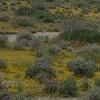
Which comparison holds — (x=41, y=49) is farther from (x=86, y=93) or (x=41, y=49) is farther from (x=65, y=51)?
(x=86, y=93)

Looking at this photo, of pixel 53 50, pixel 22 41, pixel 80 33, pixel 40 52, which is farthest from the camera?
pixel 80 33

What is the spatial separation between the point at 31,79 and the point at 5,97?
18.8 feet

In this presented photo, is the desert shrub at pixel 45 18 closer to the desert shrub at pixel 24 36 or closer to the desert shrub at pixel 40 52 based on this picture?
the desert shrub at pixel 24 36

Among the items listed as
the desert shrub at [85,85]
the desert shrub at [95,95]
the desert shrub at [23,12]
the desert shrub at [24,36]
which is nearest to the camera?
the desert shrub at [95,95]

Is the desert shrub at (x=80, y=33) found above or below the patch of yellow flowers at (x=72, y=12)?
above

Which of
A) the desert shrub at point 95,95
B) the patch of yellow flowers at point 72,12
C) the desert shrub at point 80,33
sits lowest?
the patch of yellow flowers at point 72,12

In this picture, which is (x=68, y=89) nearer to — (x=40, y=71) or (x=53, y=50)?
(x=40, y=71)

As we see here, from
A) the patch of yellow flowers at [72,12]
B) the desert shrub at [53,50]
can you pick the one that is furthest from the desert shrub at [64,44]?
the patch of yellow flowers at [72,12]

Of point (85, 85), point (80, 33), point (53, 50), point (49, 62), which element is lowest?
point (80, 33)

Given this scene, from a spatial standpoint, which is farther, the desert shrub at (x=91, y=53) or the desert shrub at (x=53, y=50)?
the desert shrub at (x=53, y=50)

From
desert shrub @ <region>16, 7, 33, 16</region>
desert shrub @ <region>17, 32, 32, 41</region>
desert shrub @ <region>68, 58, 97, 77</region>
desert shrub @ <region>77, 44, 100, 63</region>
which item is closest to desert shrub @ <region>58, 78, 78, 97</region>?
desert shrub @ <region>68, 58, 97, 77</region>

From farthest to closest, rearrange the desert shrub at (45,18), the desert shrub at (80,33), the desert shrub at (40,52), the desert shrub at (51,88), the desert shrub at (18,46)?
the desert shrub at (45,18) → the desert shrub at (80,33) → the desert shrub at (18,46) → the desert shrub at (40,52) → the desert shrub at (51,88)

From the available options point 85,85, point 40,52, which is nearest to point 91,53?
point 40,52

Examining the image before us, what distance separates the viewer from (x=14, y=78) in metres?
22.5
